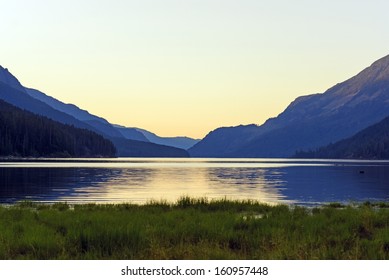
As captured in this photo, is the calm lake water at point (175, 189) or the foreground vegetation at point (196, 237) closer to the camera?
the foreground vegetation at point (196, 237)

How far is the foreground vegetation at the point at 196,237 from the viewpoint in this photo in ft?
55.4

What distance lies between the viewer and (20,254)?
57.1ft

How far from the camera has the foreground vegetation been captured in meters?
16.9

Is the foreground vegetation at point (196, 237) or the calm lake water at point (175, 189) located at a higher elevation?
the foreground vegetation at point (196, 237)

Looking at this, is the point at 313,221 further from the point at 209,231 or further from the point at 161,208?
the point at 161,208

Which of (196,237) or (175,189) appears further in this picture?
(175,189)

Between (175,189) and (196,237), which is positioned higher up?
(196,237)

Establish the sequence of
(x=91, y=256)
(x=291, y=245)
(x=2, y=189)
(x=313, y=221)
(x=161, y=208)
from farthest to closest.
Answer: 1. (x=2, y=189)
2. (x=161, y=208)
3. (x=313, y=221)
4. (x=291, y=245)
5. (x=91, y=256)

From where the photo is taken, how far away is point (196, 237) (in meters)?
20.4

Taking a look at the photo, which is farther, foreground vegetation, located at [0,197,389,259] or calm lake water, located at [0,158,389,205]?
calm lake water, located at [0,158,389,205]

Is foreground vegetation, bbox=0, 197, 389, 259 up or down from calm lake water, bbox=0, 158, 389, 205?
up
